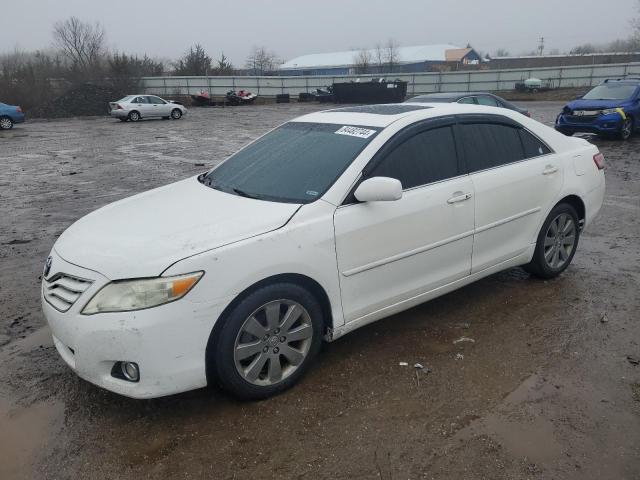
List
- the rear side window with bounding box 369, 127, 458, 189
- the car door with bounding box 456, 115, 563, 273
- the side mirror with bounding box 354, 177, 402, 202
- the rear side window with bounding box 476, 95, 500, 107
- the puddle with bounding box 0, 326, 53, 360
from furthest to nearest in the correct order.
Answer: the rear side window with bounding box 476, 95, 500, 107 < the car door with bounding box 456, 115, 563, 273 < the puddle with bounding box 0, 326, 53, 360 < the rear side window with bounding box 369, 127, 458, 189 < the side mirror with bounding box 354, 177, 402, 202

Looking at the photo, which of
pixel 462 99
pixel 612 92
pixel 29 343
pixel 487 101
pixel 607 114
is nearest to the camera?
pixel 29 343

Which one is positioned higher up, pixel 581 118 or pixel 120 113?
pixel 120 113

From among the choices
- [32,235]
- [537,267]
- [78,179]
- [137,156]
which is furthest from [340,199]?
[137,156]

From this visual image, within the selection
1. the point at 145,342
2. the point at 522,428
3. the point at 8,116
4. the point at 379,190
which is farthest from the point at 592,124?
the point at 8,116

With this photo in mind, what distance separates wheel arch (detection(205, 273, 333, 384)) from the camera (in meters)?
2.96

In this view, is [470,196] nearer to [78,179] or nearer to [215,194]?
[215,194]

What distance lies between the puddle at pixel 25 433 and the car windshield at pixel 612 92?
16327 millimetres

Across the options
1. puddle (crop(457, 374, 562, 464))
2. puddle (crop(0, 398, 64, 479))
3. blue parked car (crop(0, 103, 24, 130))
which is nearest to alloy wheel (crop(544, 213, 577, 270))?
puddle (crop(457, 374, 562, 464))

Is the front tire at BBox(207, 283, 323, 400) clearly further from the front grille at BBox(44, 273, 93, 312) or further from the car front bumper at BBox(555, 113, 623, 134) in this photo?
the car front bumper at BBox(555, 113, 623, 134)

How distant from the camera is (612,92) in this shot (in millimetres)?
15469

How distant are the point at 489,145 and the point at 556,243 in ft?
4.18

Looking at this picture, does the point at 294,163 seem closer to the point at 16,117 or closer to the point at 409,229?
the point at 409,229

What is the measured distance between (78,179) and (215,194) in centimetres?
922

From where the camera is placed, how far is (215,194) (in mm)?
3816
